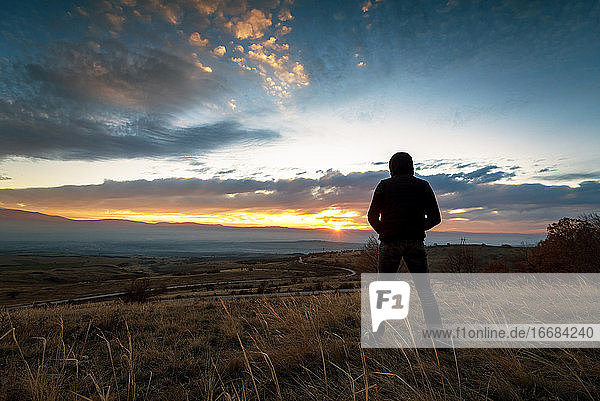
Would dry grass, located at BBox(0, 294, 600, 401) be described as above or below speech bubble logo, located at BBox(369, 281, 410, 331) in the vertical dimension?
below

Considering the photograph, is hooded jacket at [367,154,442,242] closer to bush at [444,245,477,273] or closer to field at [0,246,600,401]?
field at [0,246,600,401]

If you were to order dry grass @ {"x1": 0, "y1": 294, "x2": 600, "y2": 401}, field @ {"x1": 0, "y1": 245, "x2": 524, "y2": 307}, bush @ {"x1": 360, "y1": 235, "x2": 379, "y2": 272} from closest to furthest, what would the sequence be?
dry grass @ {"x1": 0, "y1": 294, "x2": 600, "y2": 401} < bush @ {"x1": 360, "y1": 235, "x2": 379, "y2": 272} < field @ {"x1": 0, "y1": 245, "x2": 524, "y2": 307}

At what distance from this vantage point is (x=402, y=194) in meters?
4.42

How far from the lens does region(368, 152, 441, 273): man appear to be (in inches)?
169

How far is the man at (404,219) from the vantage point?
4289mm

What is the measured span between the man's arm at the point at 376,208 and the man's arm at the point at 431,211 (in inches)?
27.3

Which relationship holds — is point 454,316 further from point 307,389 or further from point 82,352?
point 82,352

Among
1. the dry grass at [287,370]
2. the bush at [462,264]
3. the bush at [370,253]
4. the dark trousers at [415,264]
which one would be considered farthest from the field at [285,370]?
the bush at [462,264]

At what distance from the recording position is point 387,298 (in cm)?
428

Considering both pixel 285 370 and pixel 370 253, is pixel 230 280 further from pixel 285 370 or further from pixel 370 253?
pixel 285 370

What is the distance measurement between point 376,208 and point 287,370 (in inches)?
106

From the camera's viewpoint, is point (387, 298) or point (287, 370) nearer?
point (287, 370)

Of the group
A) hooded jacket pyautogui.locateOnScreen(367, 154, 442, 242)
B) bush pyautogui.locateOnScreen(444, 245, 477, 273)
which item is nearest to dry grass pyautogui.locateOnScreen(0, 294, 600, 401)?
hooded jacket pyautogui.locateOnScreen(367, 154, 442, 242)

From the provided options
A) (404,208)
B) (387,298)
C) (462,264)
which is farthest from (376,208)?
(462,264)
